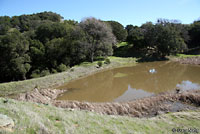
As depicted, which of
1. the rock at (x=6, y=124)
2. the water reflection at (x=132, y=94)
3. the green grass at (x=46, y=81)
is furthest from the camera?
the green grass at (x=46, y=81)

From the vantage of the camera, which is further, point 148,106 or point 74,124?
point 148,106

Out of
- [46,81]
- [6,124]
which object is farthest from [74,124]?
[46,81]

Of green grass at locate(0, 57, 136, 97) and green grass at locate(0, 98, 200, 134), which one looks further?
green grass at locate(0, 57, 136, 97)

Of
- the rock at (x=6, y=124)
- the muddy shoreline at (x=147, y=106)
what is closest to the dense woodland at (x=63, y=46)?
the muddy shoreline at (x=147, y=106)

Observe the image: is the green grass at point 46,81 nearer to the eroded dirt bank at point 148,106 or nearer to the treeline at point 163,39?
the eroded dirt bank at point 148,106

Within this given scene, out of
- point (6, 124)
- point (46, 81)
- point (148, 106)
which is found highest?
point (6, 124)

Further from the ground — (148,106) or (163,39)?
(163,39)

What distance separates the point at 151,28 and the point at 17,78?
1440 inches

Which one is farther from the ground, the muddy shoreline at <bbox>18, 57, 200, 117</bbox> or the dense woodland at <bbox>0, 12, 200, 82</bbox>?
the dense woodland at <bbox>0, 12, 200, 82</bbox>

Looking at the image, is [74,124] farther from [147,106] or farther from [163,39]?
[163,39]

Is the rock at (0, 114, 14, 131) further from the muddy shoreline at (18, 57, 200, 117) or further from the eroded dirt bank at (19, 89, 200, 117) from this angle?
the eroded dirt bank at (19, 89, 200, 117)

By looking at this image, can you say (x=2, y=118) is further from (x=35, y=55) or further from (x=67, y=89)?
(x=35, y=55)

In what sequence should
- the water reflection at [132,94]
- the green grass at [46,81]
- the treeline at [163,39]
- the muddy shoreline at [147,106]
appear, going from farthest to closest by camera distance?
1. the treeline at [163,39]
2. the green grass at [46,81]
3. the water reflection at [132,94]
4. the muddy shoreline at [147,106]

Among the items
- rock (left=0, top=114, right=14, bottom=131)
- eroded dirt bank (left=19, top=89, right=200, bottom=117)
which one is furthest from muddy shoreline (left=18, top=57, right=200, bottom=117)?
rock (left=0, top=114, right=14, bottom=131)
